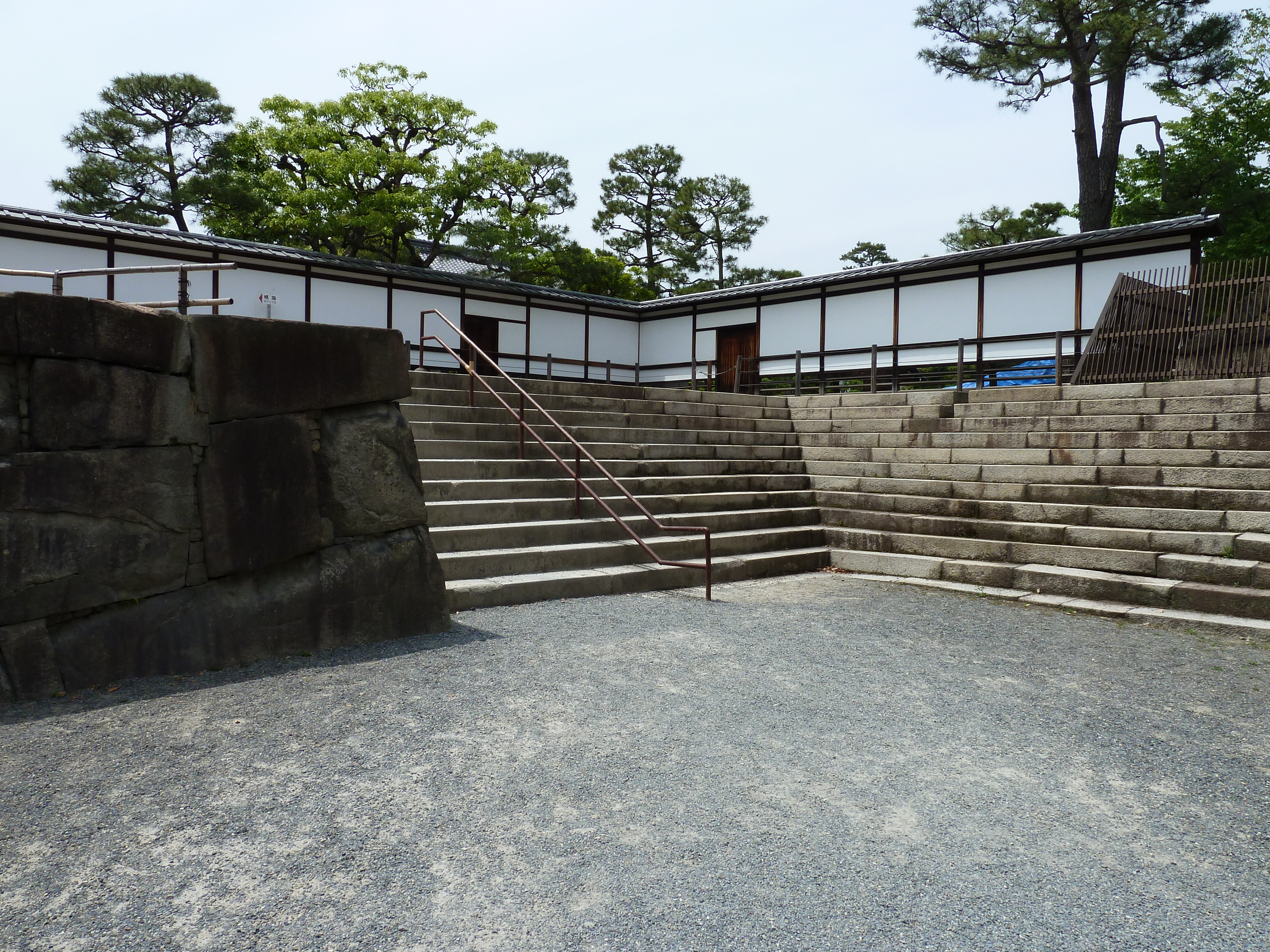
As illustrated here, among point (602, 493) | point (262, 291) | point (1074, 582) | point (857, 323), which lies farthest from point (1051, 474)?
point (262, 291)

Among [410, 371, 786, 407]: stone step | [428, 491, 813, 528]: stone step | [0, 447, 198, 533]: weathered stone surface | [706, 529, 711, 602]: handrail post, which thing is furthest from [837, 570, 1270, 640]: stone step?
[0, 447, 198, 533]: weathered stone surface

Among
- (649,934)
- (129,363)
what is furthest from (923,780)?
(129,363)

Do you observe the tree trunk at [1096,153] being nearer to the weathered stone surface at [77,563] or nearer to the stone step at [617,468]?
the stone step at [617,468]

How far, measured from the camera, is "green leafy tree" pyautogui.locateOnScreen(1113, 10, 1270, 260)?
21031mm

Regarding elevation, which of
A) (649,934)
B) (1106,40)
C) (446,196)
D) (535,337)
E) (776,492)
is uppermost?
(1106,40)

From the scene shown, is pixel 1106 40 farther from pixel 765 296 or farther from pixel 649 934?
pixel 649 934

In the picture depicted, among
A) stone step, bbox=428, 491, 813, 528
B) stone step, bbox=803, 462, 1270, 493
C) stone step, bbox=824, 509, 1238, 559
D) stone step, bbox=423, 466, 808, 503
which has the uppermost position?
stone step, bbox=803, 462, 1270, 493

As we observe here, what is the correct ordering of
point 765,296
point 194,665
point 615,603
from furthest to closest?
1. point 765,296
2. point 615,603
3. point 194,665

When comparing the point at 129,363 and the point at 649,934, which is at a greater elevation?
the point at 129,363

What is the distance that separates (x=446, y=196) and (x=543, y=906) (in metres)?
22.5

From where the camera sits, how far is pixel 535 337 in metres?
19.7

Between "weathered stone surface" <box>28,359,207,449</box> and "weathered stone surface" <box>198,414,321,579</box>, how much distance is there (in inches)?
8.1

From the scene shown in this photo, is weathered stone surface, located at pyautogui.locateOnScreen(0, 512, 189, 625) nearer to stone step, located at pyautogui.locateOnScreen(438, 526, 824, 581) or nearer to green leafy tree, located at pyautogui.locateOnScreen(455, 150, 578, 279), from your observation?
stone step, located at pyautogui.locateOnScreen(438, 526, 824, 581)

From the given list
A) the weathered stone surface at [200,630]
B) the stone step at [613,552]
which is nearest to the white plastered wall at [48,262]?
the stone step at [613,552]
